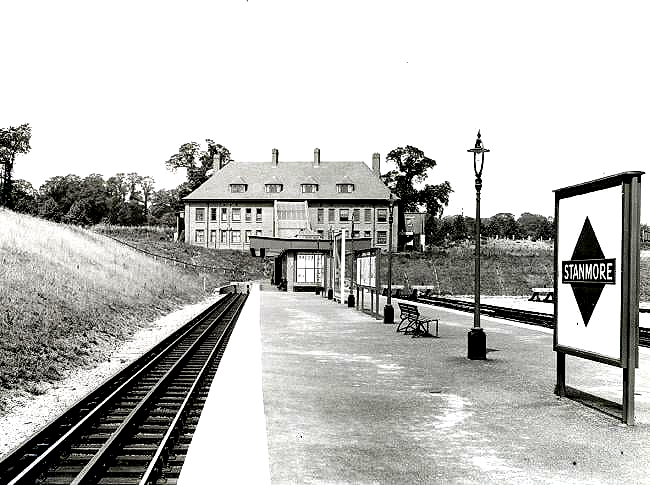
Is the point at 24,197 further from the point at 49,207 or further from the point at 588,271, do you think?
the point at 588,271

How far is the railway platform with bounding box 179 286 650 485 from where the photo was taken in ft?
22.4

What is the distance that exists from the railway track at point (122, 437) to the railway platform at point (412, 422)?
0.37 metres

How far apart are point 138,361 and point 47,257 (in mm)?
15933

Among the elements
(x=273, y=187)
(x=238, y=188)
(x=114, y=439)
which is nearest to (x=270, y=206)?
(x=273, y=187)

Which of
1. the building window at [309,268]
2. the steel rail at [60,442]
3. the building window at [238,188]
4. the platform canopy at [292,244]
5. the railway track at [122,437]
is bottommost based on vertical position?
the railway track at [122,437]

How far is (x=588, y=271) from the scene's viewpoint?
Answer: 9414 mm

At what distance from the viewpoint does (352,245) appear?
5119cm

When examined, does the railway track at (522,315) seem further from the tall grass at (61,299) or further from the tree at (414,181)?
the tree at (414,181)

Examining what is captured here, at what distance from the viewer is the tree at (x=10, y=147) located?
8794cm

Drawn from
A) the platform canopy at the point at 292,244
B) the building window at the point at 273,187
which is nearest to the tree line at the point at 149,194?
the building window at the point at 273,187

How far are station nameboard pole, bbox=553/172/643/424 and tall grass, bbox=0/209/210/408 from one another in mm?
9191

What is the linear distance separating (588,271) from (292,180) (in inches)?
3237

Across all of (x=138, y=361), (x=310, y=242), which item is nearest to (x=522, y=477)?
(x=138, y=361)

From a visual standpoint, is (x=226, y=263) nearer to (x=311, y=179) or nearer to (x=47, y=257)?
(x=311, y=179)
